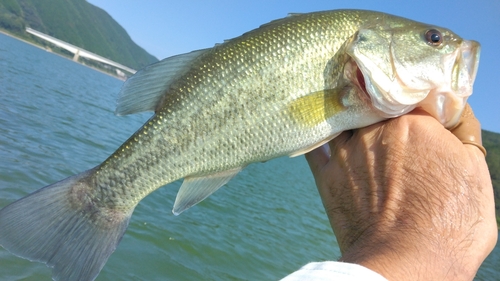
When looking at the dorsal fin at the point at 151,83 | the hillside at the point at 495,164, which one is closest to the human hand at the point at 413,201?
the dorsal fin at the point at 151,83

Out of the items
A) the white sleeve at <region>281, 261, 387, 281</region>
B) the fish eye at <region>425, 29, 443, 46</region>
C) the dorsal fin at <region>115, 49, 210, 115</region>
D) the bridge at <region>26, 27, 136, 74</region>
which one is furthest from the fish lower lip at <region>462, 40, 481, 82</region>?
the bridge at <region>26, 27, 136, 74</region>

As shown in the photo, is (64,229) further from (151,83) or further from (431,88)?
(431,88)

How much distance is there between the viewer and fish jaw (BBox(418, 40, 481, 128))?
2.68 m

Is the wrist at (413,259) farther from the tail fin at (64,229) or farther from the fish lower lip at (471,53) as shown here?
the tail fin at (64,229)

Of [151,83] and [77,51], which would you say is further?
[77,51]

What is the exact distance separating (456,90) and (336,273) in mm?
1843

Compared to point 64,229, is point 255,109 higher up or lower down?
higher up

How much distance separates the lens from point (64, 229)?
2.91 meters

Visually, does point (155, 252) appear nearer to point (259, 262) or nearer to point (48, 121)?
point (259, 262)

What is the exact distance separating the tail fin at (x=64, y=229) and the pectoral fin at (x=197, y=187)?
0.51 meters

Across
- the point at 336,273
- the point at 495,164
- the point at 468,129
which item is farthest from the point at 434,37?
the point at 495,164

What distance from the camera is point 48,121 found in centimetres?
1655

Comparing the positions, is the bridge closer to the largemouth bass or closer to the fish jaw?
the largemouth bass

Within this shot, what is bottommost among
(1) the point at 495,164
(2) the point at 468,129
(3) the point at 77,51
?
(1) the point at 495,164
